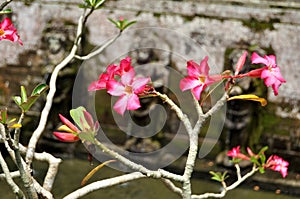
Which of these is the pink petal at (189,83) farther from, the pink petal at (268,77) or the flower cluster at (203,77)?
the pink petal at (268,77)

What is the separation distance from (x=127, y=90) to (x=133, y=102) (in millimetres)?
39

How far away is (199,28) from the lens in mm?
3992

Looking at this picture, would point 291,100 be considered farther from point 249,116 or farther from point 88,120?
point 88,120

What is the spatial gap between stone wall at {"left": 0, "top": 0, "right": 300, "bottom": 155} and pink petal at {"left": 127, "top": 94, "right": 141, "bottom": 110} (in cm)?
284

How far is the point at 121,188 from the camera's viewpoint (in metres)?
3.04

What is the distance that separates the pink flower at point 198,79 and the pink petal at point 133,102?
0.12m

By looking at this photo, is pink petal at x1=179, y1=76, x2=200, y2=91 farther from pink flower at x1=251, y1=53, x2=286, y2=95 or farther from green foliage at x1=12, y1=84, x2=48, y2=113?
green foliage at x1=12, y1=84, x2=48, y2=113

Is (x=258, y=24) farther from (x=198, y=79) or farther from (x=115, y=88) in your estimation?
(x=115, y=88)

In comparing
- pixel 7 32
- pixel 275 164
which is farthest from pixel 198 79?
pixel 275 164

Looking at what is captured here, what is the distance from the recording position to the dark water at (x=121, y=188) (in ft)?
9.44

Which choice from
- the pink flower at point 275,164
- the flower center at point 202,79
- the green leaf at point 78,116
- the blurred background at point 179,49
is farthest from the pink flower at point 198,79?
the blurred background at point 179,49

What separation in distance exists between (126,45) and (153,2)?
1.47ft

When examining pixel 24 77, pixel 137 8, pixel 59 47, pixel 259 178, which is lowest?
pixel 259 178

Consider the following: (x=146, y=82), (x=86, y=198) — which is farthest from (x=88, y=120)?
(x=86, y=198)
